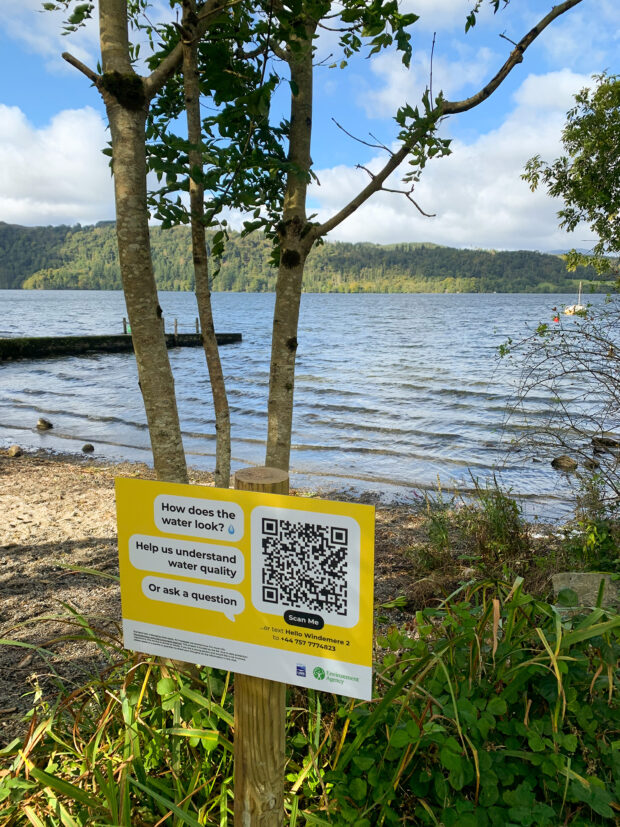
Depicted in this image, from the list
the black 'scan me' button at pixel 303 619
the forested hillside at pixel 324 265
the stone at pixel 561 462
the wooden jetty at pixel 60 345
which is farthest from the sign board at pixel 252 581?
the forested hillside at pixel 324 265

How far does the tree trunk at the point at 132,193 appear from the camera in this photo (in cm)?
210

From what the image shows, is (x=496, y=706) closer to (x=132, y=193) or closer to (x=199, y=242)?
(x=132, y=193)

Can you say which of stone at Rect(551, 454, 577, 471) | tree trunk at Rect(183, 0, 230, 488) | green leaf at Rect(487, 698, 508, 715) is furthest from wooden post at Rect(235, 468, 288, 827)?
stone at Rect(551, 454, 577, 471)

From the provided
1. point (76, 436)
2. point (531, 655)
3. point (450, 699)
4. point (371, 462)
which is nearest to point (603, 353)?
point (531, 655)

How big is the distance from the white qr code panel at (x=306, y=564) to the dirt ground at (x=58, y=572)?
1084mm

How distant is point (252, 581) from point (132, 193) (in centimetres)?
157

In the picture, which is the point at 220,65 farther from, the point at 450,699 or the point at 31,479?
the point at 31,479

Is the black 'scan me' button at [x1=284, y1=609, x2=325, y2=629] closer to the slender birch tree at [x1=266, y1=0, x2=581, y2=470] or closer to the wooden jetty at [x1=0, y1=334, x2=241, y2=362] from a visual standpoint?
the slender birch tree at [x1=266, y1=0, x2=581, y2=470]

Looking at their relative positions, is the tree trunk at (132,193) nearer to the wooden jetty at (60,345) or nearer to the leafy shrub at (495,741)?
the leafy shrub at (495,741)

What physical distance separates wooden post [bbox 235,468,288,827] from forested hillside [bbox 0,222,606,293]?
157 m

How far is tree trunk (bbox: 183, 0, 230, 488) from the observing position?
7.95ft

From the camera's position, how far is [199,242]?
9.27ft

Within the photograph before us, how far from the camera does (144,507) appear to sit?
1.70 m

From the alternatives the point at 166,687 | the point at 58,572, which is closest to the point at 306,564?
the point at 166,687
